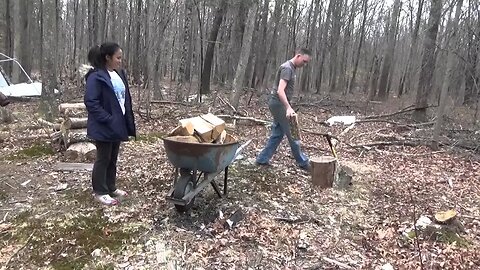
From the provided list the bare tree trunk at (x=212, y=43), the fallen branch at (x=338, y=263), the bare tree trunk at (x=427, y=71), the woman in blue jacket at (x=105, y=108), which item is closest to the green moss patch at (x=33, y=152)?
the woman in blue jacket at (x=105, y=108)

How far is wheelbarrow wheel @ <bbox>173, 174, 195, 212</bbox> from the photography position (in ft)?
14.2

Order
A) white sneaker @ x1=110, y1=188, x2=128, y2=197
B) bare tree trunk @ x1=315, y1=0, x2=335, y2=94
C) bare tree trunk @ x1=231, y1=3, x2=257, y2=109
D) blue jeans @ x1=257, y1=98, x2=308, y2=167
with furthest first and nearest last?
bare tree trunk @ x1=315, y1=0, x2=335, y2=94 < bare tree trunk @ x1=231, y1=3, x2=257, y2=109 < blue jeans @ x1=257, y1=98, x2=308, y2=167 < white sneaker @ x1=110, y1=188, x2=128, y2=197

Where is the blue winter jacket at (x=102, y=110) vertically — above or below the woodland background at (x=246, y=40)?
below

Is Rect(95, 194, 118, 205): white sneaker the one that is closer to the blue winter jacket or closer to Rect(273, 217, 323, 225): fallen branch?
the blue winter jacket

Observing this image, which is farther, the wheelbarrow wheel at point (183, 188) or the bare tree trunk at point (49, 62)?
the bare tree trunk at point (49, 62)

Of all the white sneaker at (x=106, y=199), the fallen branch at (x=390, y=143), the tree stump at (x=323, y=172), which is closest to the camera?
the white sneaker at (x=106, y=199)

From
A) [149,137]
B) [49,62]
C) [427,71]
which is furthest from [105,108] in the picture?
[427,71]

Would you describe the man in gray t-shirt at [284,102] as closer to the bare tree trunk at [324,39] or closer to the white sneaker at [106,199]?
the white sneaker at [106,199]

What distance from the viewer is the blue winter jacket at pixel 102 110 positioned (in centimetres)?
434

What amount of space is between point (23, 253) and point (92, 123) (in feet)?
4.66

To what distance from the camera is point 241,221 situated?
460cm

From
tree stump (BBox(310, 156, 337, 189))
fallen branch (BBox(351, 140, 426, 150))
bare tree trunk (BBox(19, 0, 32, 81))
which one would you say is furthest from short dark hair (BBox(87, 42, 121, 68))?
bare tree trunk (BBox(19, 0, 32, 81))

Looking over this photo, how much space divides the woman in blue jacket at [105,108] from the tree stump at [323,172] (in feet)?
8.51

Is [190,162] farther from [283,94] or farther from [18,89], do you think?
[18,89]
